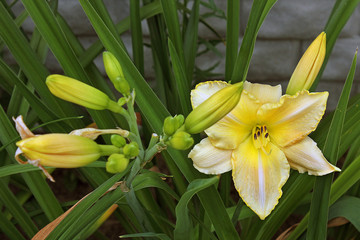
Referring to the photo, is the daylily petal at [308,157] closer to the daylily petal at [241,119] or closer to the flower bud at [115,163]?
the daylily petal at [241,119]

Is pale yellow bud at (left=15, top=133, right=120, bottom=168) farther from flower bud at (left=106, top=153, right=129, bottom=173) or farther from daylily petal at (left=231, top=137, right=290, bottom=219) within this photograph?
daylily petal at (left=231, top=137, right=290, bottom=219)

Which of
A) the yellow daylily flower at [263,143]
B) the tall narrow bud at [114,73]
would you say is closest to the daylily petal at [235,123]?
the yellow daylily flower at [263,143]

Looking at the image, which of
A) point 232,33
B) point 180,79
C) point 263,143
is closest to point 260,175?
point 263,143

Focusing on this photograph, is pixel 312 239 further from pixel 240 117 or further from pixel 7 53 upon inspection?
pixel 7 53

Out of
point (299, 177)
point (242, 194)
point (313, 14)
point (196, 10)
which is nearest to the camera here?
point (242, 194)

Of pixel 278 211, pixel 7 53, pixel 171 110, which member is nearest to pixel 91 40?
pixel 7 53

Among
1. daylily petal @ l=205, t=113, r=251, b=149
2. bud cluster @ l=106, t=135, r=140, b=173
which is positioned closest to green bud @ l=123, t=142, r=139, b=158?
bud cluster @ l=106, t=135, r=140, b=173

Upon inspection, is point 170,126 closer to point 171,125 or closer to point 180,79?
point 171,125
